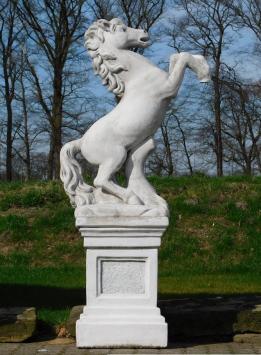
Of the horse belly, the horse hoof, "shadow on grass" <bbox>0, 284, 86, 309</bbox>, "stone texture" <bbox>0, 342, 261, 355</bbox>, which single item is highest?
the horse belly

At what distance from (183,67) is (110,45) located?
2.74 feet

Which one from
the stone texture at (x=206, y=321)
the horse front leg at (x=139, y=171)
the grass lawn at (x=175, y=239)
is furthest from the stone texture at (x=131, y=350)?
the grass lawn at (x=175, y=239)

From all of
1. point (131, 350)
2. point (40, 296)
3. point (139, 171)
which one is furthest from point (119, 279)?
point (40, 296)

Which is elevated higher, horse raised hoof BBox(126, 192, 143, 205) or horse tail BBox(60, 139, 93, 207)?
horse tail BBox(60, 139, 93, 207)

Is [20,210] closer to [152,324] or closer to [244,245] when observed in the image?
[244,245]

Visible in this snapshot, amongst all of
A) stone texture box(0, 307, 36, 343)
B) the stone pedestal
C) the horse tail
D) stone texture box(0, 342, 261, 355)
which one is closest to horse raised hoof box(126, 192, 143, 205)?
the stone pedestal

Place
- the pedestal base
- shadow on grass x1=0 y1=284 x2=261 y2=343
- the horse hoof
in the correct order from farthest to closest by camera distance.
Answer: shadow on grass x1=0 y1=284 x2=261 y2=343
the horse hoof
the pedestal base

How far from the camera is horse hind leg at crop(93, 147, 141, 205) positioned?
319 inches

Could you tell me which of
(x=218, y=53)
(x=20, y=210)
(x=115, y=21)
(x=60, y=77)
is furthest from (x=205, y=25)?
(x=115, y=21)

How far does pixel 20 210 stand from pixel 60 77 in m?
13.2

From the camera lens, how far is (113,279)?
7.95m

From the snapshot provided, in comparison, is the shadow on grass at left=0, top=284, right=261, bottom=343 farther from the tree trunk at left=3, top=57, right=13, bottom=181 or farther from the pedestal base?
the tree trunk at left=3, top=57, right=13, bottom=181

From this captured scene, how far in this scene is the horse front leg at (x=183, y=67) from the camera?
820 cm

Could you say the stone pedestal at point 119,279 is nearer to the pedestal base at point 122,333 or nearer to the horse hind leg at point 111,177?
the pedestal base at point 122,333
